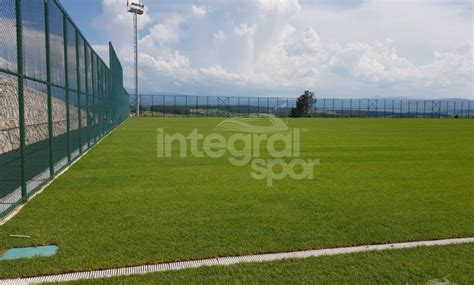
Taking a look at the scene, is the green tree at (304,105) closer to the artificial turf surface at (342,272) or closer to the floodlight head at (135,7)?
the floodlight head at (135,7)

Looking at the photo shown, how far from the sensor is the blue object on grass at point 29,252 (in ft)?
12.2

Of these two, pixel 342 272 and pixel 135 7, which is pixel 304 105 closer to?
pixel 135 7

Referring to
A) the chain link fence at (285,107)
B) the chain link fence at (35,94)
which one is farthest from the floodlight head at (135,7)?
the chain link fence at (35,94)

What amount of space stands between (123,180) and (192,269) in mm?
4235

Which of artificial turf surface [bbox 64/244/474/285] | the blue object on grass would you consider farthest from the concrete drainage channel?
the blue object on grass

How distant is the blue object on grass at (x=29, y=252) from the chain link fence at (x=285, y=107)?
45100mm

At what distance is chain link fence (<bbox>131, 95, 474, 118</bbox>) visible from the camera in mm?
50688

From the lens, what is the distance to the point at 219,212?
5.23 m

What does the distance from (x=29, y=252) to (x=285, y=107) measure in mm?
53192

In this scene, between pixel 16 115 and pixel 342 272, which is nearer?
pixel 342 272

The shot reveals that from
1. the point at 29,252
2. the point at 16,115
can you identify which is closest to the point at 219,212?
the point at 29,252

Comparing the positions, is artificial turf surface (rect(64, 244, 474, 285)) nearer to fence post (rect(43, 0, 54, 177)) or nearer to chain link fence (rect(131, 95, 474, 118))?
fence post (rect(43, 0, 54, 177))

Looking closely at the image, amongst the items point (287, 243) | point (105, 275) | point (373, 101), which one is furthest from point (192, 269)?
point (373, 101)

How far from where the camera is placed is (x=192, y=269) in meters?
3.46
